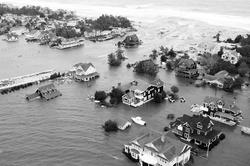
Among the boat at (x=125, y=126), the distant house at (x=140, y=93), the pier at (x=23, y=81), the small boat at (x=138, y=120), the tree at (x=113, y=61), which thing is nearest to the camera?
the boat at (x=125, y=126)

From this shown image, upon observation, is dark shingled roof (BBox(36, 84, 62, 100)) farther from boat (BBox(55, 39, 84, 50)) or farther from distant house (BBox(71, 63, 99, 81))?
boat (BBox(55, 39, 84, 50))

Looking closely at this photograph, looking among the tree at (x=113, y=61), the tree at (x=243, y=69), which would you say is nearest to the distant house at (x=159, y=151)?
the tree at (x=243, y=69)

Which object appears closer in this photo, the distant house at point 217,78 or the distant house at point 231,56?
the distant house at point 217,78

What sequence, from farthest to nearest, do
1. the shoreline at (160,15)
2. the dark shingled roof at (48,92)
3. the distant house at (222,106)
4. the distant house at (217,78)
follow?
the shoreline at (160,15)
the distant house at (217,78)
the dark shingled roof at (48,92)
the distant house at (222,106)

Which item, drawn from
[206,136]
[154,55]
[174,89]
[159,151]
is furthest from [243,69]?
[159,151]

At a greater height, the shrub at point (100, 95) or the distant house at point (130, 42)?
the distant house at point (130, 42)

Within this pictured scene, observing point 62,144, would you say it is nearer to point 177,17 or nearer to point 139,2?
point 177,17

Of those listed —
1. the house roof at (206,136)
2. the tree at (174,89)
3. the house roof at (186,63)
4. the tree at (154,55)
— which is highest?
the house roof at (186,63)

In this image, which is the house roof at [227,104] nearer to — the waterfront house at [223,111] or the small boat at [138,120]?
the waterfront house at [223,111]
